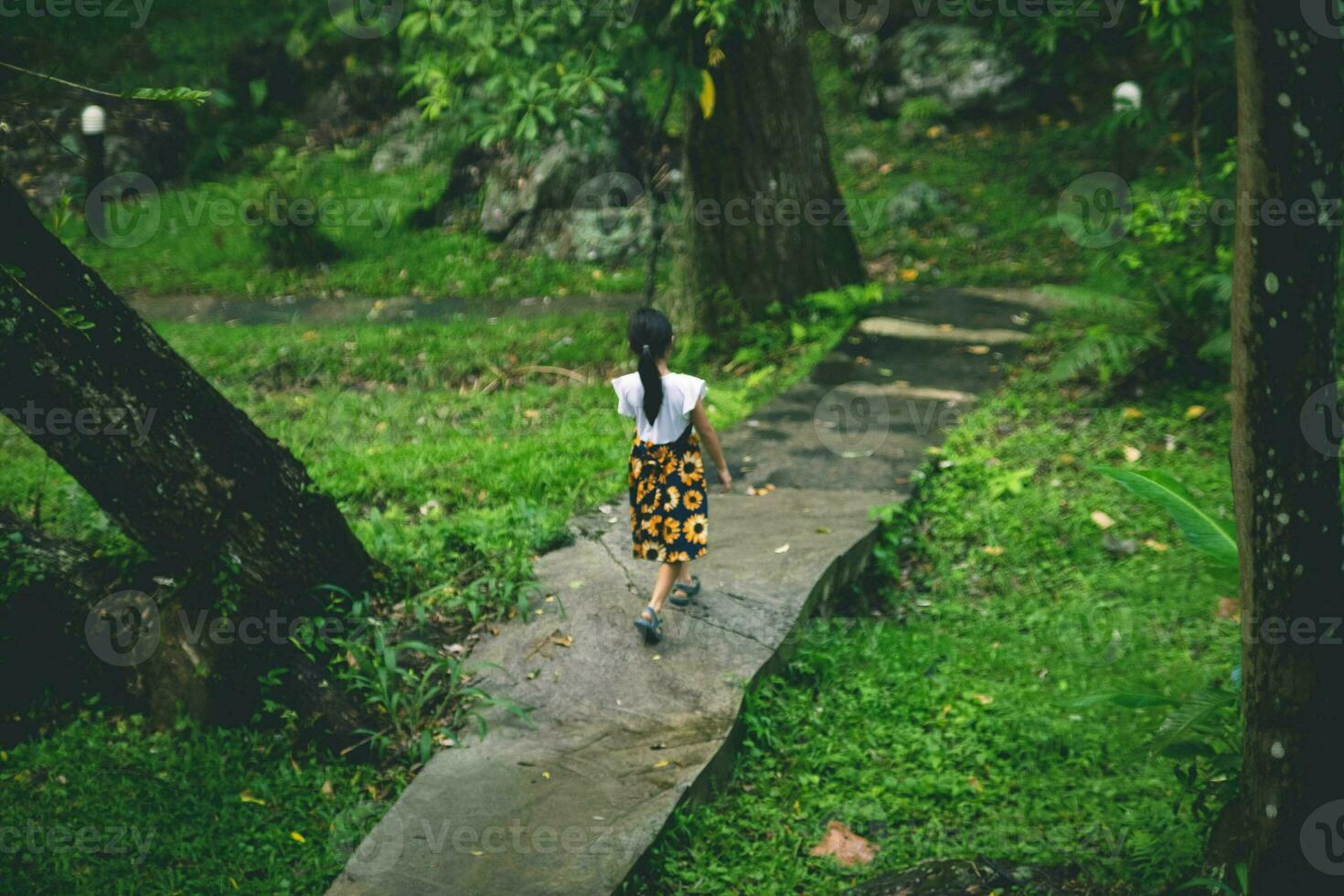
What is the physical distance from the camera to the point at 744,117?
28.0ft

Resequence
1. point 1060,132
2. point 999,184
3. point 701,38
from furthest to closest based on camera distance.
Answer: point 1060,132, point 999,184, point 701,38

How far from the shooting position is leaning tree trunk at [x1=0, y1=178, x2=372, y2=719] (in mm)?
3812

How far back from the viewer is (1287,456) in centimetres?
275

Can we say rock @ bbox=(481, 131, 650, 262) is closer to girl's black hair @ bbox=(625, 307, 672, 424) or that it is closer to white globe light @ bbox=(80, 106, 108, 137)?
white globe light @ bbox=(80, 106, 108, 137)

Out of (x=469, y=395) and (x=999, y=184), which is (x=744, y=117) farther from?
(x=999, y=184)

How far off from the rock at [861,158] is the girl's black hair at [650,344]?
9127 mm

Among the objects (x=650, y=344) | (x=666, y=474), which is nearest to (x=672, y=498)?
(x=666, y=474)

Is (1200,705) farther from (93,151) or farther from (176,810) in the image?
(93,151)

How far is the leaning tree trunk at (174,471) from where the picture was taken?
381 cm

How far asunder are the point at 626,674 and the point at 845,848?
1125 mm

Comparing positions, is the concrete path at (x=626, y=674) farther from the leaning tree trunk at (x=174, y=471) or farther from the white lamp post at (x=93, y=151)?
the white lamp post at (x=93, y=151)

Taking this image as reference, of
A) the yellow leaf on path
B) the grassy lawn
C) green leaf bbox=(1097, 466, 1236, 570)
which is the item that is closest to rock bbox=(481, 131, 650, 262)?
the grassy lawn

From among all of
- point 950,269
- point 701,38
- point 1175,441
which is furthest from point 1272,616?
point 950,269

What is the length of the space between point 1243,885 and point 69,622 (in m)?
4.51
